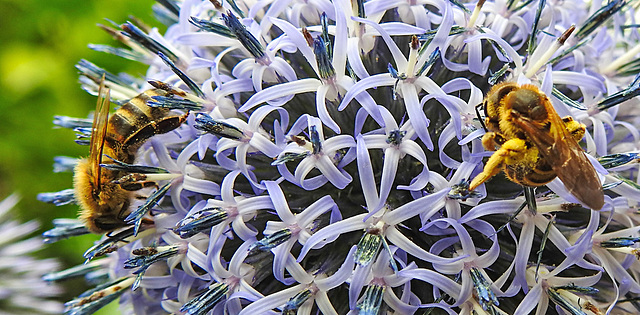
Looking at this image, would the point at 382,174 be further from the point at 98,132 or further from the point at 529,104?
the point at 98,132

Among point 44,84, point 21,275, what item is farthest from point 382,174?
point 44,84

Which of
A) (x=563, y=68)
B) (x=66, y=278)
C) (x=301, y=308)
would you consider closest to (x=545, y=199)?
(x=563, y=68)

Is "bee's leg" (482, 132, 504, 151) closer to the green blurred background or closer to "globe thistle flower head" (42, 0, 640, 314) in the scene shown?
"globe thistle flower head" (42, 0, 640, 314)

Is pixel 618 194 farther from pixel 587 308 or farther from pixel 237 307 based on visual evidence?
pixel 237 307

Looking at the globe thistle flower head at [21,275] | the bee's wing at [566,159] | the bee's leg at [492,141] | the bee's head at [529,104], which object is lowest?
the bee's wing at [566,159]

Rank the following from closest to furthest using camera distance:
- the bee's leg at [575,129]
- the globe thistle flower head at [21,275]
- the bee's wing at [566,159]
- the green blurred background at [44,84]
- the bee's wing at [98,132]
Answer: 1. the bee's wing at [566,159]
2. the bee's leg at [575,129]
3. the bee's wing at [98,132]
4. the globe thistle flower head at [21,275]
5. the green blurred background at [44,84]

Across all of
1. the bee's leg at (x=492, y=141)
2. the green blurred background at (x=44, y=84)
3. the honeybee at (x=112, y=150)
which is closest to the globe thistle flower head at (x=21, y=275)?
the green blurred background at (x=44, y=84)

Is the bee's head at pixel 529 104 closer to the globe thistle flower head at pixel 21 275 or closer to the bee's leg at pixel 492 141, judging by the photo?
the bee's leg at pixel 492 141
